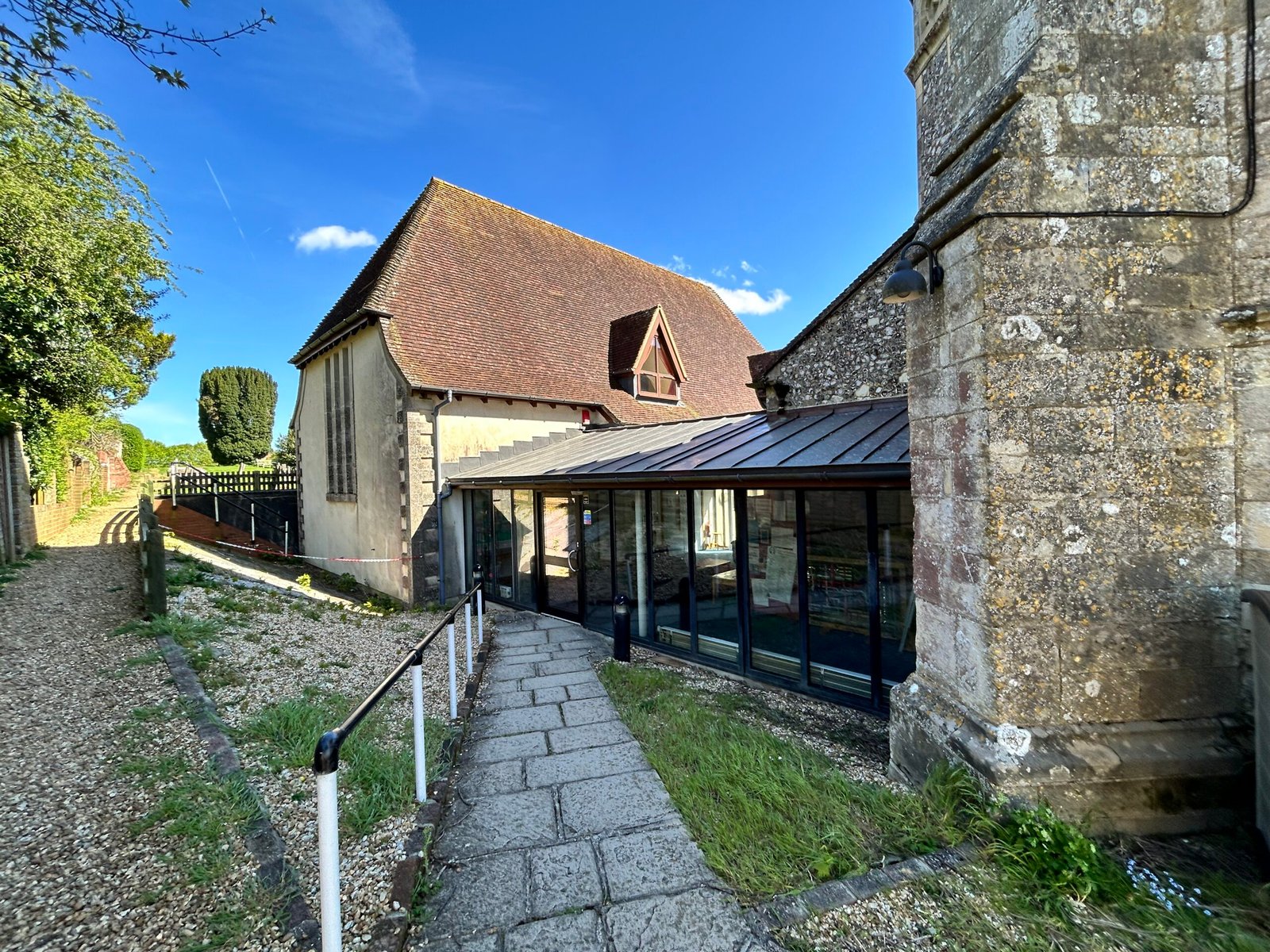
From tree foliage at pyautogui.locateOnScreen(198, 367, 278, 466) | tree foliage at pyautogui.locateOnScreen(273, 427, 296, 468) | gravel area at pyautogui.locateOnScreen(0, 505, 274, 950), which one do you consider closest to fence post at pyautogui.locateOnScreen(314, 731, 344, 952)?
gravel area at pyautogui.locateOnScreen(0, 505, 274, 950)

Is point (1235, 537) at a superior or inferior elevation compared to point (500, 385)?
inferior

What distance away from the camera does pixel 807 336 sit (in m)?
8.88

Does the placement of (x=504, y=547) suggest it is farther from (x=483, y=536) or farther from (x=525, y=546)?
(x=483, y=536)

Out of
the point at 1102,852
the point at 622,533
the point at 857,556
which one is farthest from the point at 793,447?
the point at 1102,852

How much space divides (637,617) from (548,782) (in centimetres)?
415

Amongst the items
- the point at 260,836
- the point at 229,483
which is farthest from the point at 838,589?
the point at 229,483

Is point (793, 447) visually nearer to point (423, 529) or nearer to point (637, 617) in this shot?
point (637, 617)

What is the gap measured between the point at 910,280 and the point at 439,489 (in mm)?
9838

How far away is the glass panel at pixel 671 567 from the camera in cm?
743

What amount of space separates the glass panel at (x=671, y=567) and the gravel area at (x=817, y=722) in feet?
2.48

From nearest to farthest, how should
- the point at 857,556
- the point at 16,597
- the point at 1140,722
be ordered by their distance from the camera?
the point at 1140,722, the point at 857,556, the point at 16,597

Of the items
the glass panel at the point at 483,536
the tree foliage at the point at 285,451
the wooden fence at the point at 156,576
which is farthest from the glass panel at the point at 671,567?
the tree foliage at the point at 285,451

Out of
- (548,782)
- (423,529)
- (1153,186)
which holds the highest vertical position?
(1153,186)

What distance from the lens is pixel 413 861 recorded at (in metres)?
2.99
